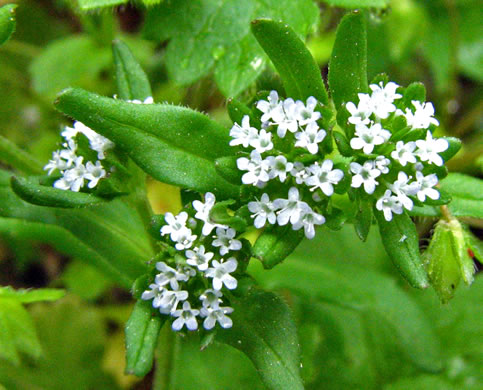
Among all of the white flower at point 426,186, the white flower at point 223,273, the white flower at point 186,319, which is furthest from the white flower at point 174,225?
the white flower at point 426,186

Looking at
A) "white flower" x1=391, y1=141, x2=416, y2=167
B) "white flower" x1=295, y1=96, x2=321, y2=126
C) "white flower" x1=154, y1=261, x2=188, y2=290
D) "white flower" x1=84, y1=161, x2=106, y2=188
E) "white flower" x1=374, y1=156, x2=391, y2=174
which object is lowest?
"white flower" x1=154, y1=261, x2=188, y2=290

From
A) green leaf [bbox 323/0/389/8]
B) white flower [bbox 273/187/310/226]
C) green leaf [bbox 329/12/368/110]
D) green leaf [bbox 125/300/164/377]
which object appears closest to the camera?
green leaf [bbox 125/300/164/377]

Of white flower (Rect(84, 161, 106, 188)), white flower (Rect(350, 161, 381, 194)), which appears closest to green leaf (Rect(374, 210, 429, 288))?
white flower (Rect(350, 161, 381, 194))

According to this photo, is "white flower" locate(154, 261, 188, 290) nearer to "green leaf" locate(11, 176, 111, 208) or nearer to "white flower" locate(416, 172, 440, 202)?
"green leaf" locate(11, 176, 111, 208)

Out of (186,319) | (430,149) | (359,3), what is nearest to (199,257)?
(186,319)

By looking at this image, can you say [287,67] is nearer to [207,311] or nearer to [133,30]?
[207,311]

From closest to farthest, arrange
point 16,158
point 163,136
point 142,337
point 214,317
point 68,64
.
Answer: point 142,337 < point 214,317 < point 163,136 < point 16,158 < point 68,64

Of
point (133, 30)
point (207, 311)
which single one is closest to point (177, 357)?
point (207, 311)

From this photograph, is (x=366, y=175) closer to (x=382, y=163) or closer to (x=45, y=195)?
(x=382, y=163)
